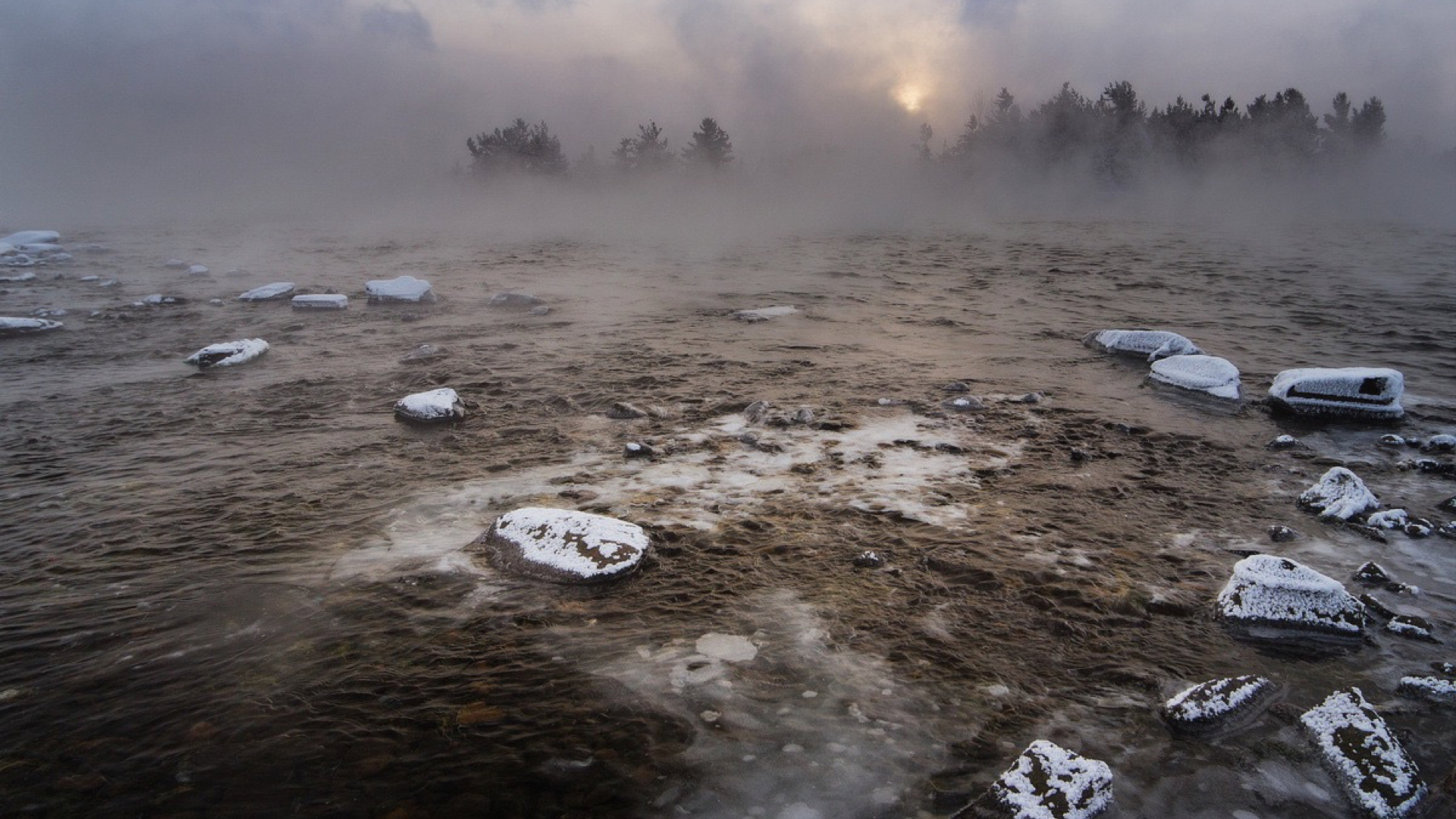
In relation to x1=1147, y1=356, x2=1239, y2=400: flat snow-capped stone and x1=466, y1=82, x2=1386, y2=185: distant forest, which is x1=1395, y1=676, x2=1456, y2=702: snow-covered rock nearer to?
x1=1147, y1=356, x2=1239, y2=400: flat snow-capped stone

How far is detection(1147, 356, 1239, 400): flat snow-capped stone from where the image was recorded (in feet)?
18.8

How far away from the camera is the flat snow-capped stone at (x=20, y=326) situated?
27.9 ft

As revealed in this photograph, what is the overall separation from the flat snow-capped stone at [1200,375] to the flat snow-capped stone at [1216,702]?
3.92m

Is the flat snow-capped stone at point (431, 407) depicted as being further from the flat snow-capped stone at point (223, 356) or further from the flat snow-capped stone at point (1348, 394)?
the flat snow-capped stone at point (1348, 394)

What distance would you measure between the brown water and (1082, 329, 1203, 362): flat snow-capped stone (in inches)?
19.4

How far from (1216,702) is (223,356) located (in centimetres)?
780

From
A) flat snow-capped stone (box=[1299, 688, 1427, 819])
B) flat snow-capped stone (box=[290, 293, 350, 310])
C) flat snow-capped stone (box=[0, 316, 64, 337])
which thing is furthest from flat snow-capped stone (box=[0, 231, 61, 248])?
flat snow-capped stone (box=[1299, 688, 1427, 819])

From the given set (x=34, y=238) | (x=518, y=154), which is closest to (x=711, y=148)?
(x=518, y=154)

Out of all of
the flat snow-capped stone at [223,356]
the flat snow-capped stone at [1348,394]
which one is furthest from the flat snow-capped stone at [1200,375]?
the flat snow-capped stone at [223,356]

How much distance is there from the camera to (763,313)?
9.50 meters

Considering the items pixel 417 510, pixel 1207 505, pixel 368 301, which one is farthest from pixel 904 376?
pixel 368 301

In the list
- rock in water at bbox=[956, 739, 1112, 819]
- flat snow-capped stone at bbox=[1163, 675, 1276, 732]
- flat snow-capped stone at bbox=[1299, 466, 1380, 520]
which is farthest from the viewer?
flat snow-capped stone at bbox=[1299, 466, 1380, 520]

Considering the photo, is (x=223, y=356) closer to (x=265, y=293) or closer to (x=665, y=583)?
(x=265, y=293)

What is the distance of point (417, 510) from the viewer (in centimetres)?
389
